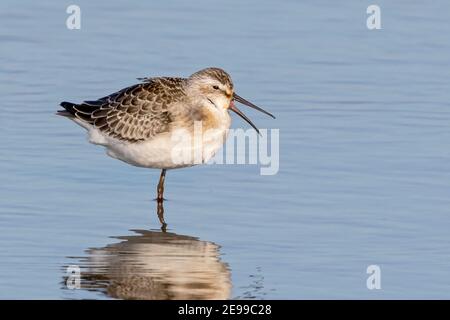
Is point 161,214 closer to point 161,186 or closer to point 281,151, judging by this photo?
point 161,186

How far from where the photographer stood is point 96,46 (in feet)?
82.4

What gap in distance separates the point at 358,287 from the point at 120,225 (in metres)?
3.61

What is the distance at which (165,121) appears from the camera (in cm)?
1828

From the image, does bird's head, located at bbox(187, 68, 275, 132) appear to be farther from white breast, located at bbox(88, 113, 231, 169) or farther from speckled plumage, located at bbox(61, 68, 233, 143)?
white breast, located at bbox(88, 113, 231, 169)

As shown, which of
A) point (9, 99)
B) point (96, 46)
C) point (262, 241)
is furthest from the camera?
point (96, 46)

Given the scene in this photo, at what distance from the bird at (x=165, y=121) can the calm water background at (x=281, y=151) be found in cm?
57

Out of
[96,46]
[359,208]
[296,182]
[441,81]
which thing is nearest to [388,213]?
[359,208]

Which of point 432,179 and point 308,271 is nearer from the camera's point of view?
point 308,271

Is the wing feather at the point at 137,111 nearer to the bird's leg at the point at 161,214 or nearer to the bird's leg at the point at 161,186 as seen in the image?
the bird's leg at the point at 161,186

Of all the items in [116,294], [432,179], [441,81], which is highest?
[441,81]

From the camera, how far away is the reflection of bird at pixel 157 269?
48.3 ft

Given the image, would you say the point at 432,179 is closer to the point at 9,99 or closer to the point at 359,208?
the point at 359,208

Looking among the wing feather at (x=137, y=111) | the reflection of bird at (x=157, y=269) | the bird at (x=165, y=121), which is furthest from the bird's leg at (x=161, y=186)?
the reflection of bird at (x=157, y=269)

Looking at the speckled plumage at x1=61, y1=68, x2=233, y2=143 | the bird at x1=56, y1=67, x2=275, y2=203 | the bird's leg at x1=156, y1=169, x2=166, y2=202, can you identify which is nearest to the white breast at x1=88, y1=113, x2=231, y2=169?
the bird at x1=56, y1=67, x2=275, y2=203
